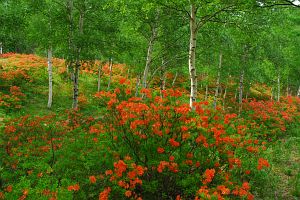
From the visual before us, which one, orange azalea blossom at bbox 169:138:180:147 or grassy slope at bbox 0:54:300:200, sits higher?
orange azalea blossom at bbox 169:138:180:147

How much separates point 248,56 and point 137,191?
59.9 ft

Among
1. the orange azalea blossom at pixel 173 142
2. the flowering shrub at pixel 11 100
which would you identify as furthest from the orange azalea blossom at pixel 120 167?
the flowering shrub at pixel 11 100

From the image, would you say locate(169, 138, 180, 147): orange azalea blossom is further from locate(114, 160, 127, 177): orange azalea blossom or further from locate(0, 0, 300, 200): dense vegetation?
locate(114, 160, 127, 177): orange azalea blossom

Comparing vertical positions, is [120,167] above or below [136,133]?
below

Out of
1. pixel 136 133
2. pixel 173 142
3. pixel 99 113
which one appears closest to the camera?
pixel 173 142

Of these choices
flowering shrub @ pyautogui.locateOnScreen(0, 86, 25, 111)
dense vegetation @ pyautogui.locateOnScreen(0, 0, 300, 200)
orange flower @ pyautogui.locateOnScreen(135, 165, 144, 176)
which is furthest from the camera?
flowering shrub @ pyautogui.locateOnScreen(0, 86, 25, 111)

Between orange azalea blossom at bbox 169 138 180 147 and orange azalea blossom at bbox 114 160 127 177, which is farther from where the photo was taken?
orange azalea blossom at bbox 169 138 180 147

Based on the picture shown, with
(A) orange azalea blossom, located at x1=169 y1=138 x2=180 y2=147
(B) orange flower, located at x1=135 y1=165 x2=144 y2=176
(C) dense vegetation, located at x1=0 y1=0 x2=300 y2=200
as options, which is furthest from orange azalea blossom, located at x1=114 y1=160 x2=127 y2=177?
(A) orange azalea blossom, located at x1=169 y1=138 x2=180 y2=147

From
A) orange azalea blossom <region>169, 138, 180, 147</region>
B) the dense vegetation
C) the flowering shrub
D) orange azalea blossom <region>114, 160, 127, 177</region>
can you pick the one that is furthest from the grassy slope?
orange azalea blossom <region>169, 138, 180, 147</region>

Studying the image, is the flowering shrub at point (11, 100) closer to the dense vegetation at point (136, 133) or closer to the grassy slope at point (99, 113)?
the dense vegetation at point (136, 133)

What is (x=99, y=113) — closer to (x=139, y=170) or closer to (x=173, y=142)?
(x=173, y=142)

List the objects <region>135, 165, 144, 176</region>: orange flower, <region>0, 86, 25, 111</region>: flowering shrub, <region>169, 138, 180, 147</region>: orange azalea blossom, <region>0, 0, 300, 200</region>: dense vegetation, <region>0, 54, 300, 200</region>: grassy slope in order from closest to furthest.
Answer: <region>135, 165, 144, 176</region>: orange flower
<region>169, 138, 180, 147</region>: orange azalea blossom
<region>0, 0, 300, 200</region>: dense vegetation
<region>0, 54, 300, 200</region>: grassy slope
<region>0, 86, 25, 111</region>: flowering shrub

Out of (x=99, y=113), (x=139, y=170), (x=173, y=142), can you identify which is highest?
(x=173, y=142)

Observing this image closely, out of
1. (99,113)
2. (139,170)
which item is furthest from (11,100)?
(139,170)
